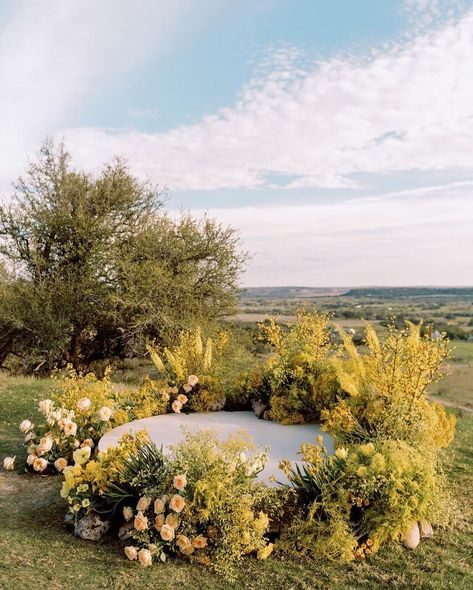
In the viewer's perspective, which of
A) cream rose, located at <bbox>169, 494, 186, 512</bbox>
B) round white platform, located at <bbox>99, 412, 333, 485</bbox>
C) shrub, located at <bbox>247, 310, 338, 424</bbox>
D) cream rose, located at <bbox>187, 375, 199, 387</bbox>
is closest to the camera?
cream rose, located at <bbox>169, 494, 186, 512</bbox>

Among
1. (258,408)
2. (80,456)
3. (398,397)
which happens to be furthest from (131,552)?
(258,408)

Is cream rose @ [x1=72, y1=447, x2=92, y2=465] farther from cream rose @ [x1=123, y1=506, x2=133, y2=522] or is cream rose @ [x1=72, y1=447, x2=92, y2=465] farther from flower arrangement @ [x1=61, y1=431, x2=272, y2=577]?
cream rose @ [x1=123, y1=506, x2=133, y2=522]

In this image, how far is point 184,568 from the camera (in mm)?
4570

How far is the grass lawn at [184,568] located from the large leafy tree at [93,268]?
12.2m

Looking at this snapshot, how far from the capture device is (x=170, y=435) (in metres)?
7.13

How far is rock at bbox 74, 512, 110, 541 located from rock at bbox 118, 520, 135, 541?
161mm

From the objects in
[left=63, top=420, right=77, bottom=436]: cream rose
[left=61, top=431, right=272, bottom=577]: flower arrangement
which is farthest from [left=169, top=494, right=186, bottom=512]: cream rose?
[left=63, top=420, right=77, bottom=436]: cream rose

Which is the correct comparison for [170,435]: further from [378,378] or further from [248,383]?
[378,378]

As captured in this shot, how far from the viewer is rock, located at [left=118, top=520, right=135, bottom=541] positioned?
4.98 meters

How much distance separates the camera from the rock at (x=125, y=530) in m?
4.98

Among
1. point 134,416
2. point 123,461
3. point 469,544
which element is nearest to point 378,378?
point 469,544

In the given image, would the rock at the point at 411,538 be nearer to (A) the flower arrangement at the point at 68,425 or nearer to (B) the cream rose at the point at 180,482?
(B) the cream rose at the point at 180,482

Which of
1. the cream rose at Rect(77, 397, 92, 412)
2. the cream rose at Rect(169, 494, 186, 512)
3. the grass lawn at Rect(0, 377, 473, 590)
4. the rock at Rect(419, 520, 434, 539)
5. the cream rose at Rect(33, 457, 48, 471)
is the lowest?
the grass lawn at Rect(0, 377, 473, 590)

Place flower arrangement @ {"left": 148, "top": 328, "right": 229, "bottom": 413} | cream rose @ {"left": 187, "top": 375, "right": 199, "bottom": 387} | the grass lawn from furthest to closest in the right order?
flower arrangement @ {"left": 148, "top": 328, "right": 229, "bottom": 413}, cream rose @ {"left": 187, "top": 375, "right": 199, "bottom": 387}, the grass lawn
